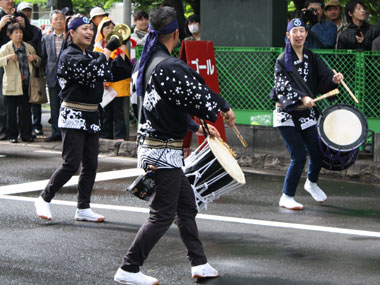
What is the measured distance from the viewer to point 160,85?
5.38 meters

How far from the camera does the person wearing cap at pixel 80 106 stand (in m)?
7.17

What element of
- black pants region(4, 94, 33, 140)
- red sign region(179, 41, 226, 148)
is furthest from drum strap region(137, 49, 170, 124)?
black pants region(4, 94, 33, 140)

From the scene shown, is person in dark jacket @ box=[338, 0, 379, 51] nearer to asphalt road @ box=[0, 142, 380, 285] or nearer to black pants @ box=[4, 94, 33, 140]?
asphalt road @ box=[0, 142, 380, 285]

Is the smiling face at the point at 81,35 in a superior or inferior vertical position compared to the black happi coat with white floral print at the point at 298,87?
superior

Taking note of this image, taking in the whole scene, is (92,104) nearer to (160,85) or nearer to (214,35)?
(160,85)

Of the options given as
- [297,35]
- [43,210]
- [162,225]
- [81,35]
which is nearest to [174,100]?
[162,225]

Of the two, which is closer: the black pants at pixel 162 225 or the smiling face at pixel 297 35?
the black pants at pixel 162 225

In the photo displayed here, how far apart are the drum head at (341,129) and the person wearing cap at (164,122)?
270cm

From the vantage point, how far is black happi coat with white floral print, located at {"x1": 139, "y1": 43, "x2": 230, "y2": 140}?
17.5 feet

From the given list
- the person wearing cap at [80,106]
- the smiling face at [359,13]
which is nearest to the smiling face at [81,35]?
the person wearing cap at [80,106]

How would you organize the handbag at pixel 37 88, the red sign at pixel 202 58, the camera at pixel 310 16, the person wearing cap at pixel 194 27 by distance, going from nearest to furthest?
the red sign at pixel 202 58
the camera at pixel 310 16
the handbag at pixel 37 88
the person wearing cap at pixel 194 27

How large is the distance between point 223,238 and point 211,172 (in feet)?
3.77

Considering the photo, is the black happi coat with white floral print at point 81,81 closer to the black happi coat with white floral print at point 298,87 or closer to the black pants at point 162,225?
the black happi coat with white floral print at point 298,87

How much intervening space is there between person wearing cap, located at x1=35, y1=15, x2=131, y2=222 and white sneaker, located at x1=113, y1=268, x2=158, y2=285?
2.06 meters
